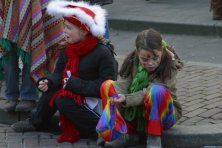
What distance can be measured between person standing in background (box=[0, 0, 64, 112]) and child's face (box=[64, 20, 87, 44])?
455 millimetres

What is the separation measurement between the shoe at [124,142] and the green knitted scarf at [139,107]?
86 mm

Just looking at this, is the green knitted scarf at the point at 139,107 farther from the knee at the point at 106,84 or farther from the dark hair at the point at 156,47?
the knee at the point at 106,84

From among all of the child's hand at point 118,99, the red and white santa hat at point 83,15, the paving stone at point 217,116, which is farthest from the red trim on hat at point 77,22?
the paving stone at point 217,116

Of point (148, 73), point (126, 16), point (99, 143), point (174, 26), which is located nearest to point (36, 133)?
point (99, 143)

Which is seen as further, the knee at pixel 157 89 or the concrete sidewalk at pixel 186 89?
the concrete sidewalk at pixel 186 89

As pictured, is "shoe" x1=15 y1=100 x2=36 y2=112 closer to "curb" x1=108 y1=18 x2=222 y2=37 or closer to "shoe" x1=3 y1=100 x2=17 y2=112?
"shoe" x1=3 y1=100 x2=17 y2=112

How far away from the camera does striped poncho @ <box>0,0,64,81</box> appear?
498 cm

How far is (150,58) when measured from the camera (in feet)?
13.9

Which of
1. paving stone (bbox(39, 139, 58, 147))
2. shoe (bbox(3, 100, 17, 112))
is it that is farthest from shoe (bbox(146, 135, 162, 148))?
shoe (bbox(3, 100, 17, 112))

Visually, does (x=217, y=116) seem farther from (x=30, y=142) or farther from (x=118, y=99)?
(x=30, y=142)

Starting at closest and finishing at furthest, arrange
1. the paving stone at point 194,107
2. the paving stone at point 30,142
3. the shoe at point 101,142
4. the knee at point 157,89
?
the knee at point 157,89, the shoe at point 101,142, the paving stone at point 30,142, the paving stone at point 194,107

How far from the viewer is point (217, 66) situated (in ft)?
21.7

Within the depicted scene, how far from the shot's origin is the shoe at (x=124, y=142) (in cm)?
441

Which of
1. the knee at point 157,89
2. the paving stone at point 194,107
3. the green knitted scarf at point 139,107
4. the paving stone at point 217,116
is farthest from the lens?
the paving stone at point 194,107
